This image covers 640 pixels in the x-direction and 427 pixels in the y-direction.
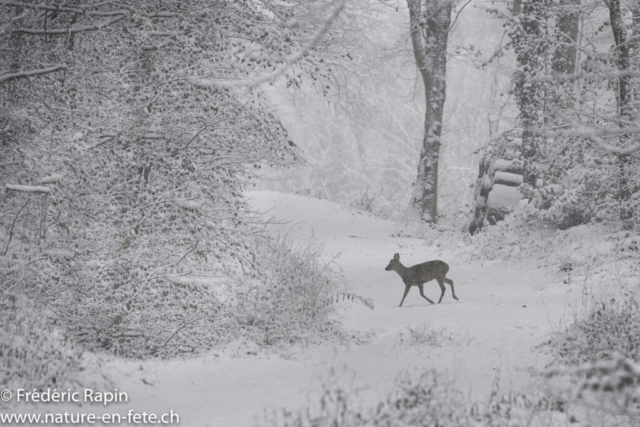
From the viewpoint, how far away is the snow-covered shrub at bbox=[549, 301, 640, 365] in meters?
6.75

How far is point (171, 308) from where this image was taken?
315 inches

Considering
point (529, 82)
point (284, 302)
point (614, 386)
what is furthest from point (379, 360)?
point (529, 82)

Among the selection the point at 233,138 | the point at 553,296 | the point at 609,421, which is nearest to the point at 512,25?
the point at 553,296

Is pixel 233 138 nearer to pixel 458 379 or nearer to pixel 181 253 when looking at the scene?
pixel 181 253

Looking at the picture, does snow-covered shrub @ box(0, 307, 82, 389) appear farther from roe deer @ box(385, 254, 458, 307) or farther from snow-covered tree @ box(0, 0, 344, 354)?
roe deer @ box(385, 254, 458, 307)

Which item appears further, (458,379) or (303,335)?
(303,335)

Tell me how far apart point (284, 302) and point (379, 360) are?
1728mm

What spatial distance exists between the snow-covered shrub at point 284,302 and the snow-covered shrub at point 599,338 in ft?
9.21

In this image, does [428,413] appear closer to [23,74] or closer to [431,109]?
[23,74]

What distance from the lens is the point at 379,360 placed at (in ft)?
24.2

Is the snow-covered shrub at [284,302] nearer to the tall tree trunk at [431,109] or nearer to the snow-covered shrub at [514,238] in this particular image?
the snow-covered shrub at [514,238]

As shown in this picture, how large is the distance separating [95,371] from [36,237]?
7.29 ft

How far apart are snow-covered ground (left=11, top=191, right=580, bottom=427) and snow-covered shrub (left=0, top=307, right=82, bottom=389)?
243 millimetres

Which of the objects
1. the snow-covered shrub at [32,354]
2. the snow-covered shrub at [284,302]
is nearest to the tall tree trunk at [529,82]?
the snow-covered shrub at [284,302]
